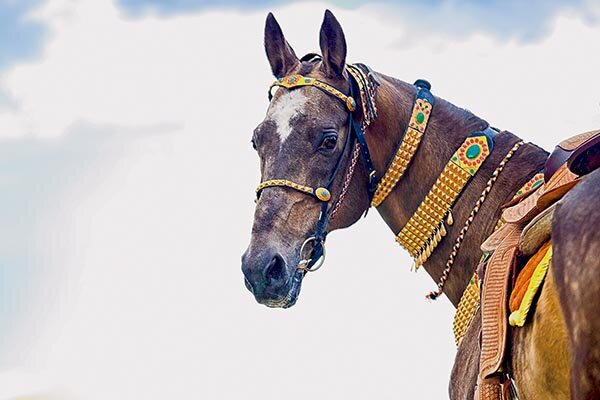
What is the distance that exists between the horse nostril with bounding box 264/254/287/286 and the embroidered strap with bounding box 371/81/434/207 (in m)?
0.79

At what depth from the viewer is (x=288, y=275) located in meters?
4.55

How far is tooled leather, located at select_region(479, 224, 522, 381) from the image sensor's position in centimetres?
338

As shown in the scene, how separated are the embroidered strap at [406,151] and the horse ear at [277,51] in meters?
0.81

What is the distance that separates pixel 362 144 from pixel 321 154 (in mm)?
282

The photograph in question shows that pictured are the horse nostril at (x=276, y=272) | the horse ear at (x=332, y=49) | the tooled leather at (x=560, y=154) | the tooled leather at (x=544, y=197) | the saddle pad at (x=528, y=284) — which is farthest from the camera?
the horse ear at (x=332, y=49)

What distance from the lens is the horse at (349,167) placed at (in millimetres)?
4586

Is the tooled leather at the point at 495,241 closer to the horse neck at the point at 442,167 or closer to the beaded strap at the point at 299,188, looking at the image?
the horse neck at the point at 442,167

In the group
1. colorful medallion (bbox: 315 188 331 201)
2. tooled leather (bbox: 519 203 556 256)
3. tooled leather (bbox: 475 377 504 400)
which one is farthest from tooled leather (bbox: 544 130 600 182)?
colorful medallion (bbox: 315 188 331 201)

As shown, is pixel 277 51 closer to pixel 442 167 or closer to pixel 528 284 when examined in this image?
pixel 442 167

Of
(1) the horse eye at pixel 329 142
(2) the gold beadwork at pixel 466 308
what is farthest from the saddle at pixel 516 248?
(1) the horse eye at pixel 329 142

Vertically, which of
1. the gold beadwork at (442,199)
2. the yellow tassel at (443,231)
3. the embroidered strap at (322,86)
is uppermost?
the embroidered strap at (322,86)

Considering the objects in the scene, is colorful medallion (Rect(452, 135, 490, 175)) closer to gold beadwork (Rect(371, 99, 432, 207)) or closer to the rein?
the rein

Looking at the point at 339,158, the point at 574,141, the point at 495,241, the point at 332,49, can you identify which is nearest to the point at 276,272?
the point at 339,158

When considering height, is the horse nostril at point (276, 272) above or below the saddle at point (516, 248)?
above
